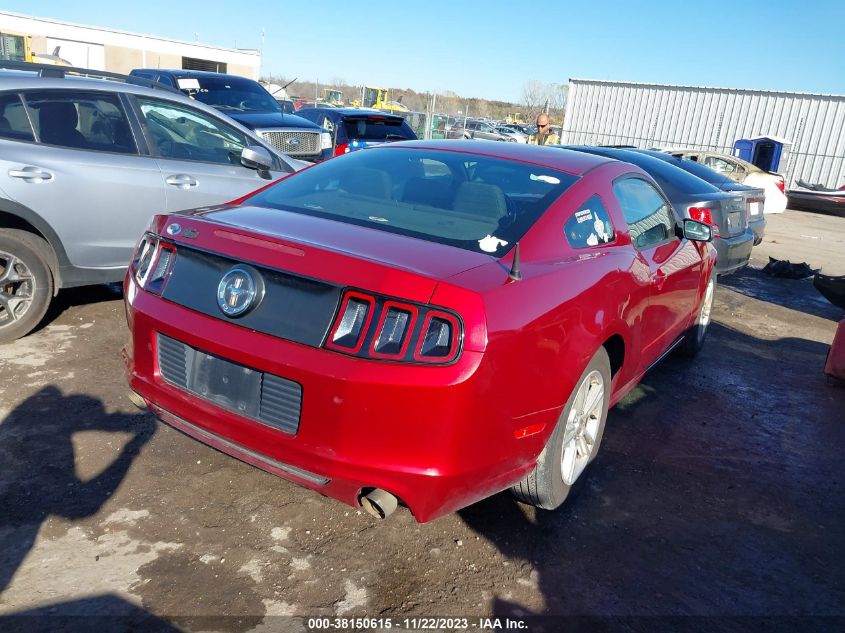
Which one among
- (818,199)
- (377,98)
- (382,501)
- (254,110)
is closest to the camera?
(382,501)

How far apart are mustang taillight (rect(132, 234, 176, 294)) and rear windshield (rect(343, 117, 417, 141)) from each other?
29.5ft

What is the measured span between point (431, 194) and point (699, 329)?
3185 millimetres

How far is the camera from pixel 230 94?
11.3m

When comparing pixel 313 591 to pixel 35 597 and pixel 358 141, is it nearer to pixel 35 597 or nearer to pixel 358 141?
pixel 35 597

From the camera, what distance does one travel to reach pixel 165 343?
280cm

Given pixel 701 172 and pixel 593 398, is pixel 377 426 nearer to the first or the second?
pixel 593 398

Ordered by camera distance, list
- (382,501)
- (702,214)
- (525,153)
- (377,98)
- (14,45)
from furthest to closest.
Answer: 1. (377,98)
2. (14,45)
3. (702,214)
4. (525,153)
5. (382,501)

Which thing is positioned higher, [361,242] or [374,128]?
[374,128]

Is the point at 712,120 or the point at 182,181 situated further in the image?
the point at 712,120

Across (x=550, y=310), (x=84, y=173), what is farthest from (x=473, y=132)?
(x=550, y=310)

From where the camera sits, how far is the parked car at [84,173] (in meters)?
4.56

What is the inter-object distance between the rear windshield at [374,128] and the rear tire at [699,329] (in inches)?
271

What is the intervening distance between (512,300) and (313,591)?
1261 millimetres

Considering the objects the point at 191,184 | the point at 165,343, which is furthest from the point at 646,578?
the point at 191,184
